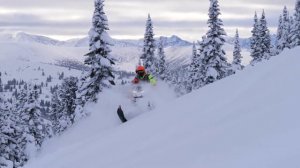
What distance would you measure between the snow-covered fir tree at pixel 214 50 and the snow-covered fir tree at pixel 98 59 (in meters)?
11.1

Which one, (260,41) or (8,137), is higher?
(260,41)

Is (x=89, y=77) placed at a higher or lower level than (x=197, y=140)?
lower

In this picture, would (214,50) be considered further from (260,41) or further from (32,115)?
(32,115)

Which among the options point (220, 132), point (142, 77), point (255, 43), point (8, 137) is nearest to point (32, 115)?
point (8, 137)

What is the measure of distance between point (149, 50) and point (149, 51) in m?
0.12

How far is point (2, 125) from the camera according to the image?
107 feet

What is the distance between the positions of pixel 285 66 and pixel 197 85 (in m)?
35.1

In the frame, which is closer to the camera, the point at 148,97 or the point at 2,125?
the point at 148,97

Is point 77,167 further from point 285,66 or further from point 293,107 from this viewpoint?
point 285,66

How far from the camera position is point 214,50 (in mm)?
39594

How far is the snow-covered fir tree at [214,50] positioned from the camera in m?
39.0

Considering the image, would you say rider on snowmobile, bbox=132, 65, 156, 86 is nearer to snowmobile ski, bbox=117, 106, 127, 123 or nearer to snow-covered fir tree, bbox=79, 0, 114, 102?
snowmobile ski, bbox=117, 106, 127, 123

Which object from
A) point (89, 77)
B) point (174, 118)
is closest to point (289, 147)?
point (174, 118)

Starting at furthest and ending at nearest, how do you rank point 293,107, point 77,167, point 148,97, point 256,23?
point 256,23 → point 148,97 → point 77,167 → point 293,107
